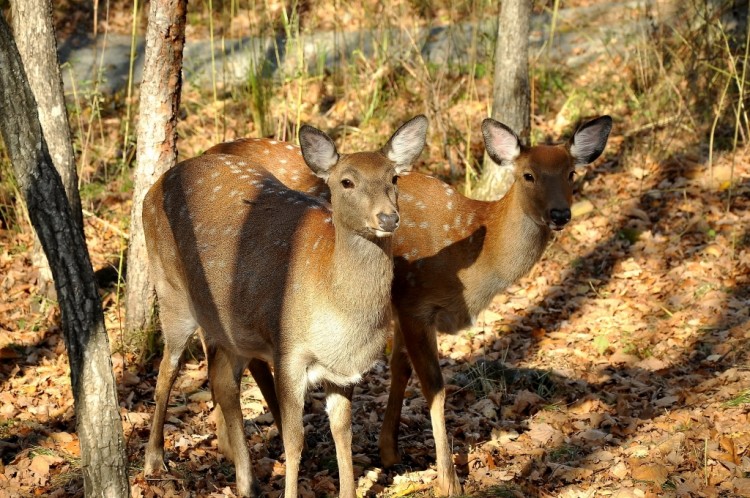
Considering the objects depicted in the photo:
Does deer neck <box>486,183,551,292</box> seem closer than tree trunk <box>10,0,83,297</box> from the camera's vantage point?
Yes

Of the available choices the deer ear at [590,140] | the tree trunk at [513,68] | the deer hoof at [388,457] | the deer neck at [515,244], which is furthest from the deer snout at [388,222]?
the tree trunk at [513,68]

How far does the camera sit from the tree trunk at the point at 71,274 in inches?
175

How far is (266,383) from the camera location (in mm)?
6340

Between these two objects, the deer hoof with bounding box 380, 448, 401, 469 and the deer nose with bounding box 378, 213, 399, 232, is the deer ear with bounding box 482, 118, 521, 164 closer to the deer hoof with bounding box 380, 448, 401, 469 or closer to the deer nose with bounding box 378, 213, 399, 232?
the deer nose with bounding box 378, 213, 399, 232

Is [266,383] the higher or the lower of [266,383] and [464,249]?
the lower

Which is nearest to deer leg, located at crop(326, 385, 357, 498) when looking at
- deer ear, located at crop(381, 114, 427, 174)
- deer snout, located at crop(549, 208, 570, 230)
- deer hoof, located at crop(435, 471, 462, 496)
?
deer hoof, located at crop(435, 471, 462, 496)

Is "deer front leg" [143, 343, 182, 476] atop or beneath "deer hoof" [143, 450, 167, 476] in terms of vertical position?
atop

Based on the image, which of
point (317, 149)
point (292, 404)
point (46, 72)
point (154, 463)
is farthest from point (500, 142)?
point (46, 72)

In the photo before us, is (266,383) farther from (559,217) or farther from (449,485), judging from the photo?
(559,217)

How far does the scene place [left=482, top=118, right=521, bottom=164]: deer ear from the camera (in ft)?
20.9

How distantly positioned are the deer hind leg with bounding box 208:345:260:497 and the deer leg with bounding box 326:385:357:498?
0.67 m

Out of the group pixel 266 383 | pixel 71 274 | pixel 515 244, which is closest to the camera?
pixel 71 274

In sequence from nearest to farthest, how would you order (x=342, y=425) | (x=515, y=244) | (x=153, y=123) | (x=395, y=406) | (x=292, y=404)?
(x=292, y=404) < (x=342, y=425) < (x=515, y=244) < (x=395, y=406) < (x=153, y=123)

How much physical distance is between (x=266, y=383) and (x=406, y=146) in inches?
77.0
